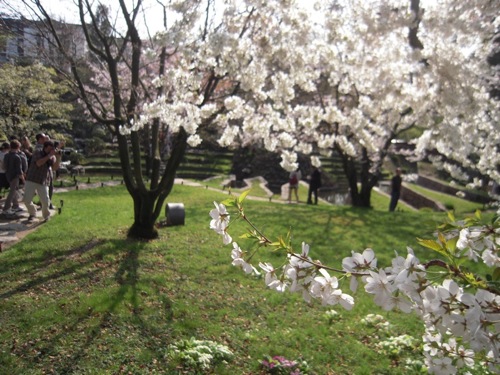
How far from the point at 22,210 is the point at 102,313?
489 cm

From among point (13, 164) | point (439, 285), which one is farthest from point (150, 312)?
point (13, 164)

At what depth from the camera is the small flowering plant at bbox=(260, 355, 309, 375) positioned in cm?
353

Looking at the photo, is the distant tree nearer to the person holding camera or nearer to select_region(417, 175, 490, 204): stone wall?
the person holding camera

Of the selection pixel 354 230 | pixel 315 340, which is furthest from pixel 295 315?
pixel 354 230

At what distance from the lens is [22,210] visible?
7.98 meters

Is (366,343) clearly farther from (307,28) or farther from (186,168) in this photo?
(186,168)

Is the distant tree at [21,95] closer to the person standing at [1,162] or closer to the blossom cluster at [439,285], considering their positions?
the person standing at [1,162]

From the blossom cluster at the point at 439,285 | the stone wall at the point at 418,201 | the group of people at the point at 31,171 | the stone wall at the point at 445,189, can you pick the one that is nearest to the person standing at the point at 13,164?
the group of people at the point at 31,171

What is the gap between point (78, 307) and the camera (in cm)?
421

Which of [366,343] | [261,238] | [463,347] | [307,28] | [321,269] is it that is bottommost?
[366,343]

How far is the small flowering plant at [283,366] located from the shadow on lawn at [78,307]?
0.92 meters

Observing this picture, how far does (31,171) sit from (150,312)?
3845 mm

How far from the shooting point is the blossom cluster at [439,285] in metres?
1.25

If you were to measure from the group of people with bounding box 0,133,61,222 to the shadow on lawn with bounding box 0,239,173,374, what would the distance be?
1587 mm
